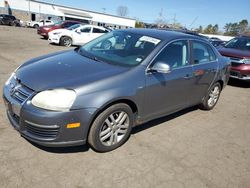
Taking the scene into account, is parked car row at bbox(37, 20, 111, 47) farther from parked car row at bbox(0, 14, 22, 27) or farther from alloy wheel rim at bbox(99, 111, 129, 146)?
parked car row at bbox(0, 14, 22, 27)

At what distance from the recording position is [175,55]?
14.2 ft

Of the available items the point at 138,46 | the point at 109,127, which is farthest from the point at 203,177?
the point at 138,46

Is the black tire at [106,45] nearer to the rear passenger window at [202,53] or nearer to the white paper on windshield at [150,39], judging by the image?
the white paper on windshield at [150,39]

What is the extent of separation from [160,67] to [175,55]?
0.72m

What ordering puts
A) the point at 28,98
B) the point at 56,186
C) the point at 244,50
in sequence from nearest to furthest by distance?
the point at 56,186 < the point at 28,98 < the point at 244,50

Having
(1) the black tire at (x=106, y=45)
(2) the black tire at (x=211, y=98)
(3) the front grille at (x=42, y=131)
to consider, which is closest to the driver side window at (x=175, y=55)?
(1) the black tire at (x=106, y=45)

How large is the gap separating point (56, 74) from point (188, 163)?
2.21 m

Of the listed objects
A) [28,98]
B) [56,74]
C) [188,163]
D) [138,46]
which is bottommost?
[188,163]

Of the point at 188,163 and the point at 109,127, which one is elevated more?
the point at 109,127

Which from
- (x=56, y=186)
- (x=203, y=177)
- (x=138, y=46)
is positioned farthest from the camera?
(x=138, y=46)

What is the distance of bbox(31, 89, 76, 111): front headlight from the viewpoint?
3.00m

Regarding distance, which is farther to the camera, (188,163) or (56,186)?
(188,163)

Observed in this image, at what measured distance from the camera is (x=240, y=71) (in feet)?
28.0

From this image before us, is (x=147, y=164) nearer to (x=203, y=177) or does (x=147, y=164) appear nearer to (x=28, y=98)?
(x=203, y=177)
